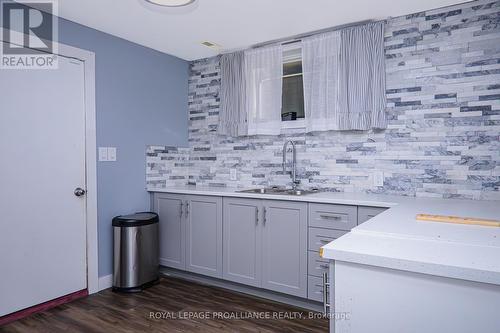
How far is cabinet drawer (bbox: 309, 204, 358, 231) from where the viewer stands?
2424 millimetres

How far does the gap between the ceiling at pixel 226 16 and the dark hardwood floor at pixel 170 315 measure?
236 centimetres

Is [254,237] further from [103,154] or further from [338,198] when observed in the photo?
[103,154]

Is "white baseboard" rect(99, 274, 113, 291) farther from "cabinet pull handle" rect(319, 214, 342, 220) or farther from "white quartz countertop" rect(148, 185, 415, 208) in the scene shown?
"cabinet pull handle" rect(319, 214, 342, 220)

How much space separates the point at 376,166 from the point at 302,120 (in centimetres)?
84

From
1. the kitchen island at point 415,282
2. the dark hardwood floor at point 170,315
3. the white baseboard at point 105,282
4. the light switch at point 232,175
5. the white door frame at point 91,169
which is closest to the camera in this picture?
the kitchen island at point 415,282

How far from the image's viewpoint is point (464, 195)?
2.49m

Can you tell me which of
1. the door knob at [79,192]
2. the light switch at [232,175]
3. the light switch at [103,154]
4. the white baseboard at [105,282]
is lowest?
the white baseboard at [105,282]

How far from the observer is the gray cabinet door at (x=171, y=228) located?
10.8ft

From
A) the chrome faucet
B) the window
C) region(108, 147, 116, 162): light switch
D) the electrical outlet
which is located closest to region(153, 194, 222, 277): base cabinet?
region(108, 147, 116, 162): light switch

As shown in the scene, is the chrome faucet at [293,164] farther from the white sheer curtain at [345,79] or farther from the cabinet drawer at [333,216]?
the cabinet drawer at [333,216]

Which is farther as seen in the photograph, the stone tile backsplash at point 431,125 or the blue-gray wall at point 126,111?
the blue-gray wall at point 126,111

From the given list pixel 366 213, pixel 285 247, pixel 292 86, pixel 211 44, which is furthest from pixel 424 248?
pixel 211 44

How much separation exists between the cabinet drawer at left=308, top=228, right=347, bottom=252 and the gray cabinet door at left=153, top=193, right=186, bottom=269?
52.5 inches

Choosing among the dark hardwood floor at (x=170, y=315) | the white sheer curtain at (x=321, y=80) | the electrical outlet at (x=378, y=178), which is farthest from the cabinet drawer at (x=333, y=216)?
the white sheer curtain at (x=321, y=80)
